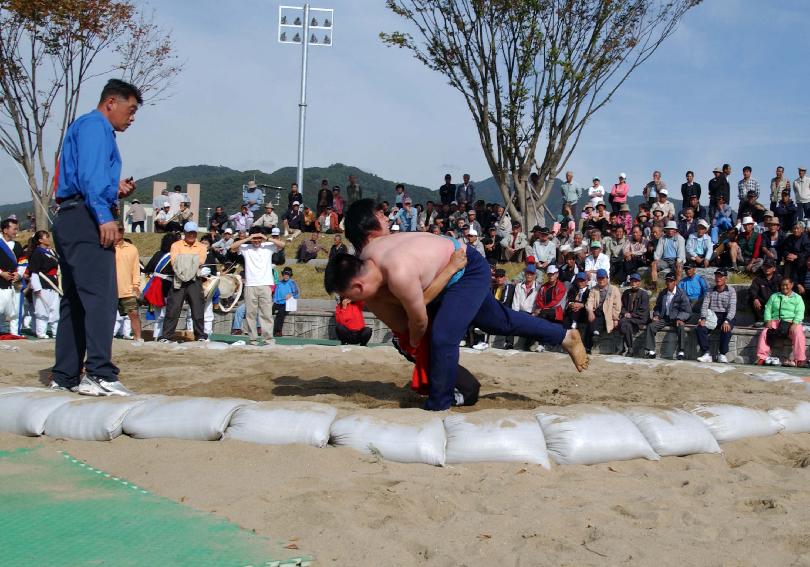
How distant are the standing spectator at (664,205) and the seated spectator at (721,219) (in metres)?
0.76

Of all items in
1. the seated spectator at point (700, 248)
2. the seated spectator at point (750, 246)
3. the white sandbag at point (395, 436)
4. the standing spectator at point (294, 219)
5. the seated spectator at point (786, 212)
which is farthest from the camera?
the standing spectator at point (294, 219)

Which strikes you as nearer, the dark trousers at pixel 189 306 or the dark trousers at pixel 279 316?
the dark trousers at pixel 189 306

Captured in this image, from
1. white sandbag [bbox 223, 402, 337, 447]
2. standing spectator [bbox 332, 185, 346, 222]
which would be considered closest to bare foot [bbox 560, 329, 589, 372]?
white sandbag [bbox 223, 402, 337, 447]

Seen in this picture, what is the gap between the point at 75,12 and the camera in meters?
17.4

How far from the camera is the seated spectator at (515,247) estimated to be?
15.1 meters

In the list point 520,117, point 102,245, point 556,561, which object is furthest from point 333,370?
point 520,117

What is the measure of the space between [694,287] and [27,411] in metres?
9.42

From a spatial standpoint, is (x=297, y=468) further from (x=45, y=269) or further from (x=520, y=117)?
(x=520, y=117)

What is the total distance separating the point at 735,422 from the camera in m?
4.23

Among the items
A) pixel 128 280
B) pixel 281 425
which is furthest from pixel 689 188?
pixel 281 425

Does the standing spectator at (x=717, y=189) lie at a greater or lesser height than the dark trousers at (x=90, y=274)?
greater

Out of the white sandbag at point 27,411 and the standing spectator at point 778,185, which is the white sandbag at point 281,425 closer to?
the white sandbag at point 27,411

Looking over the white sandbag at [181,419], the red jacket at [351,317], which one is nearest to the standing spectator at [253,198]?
the red jacket at [351,317]

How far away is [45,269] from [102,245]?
6.81 metres
